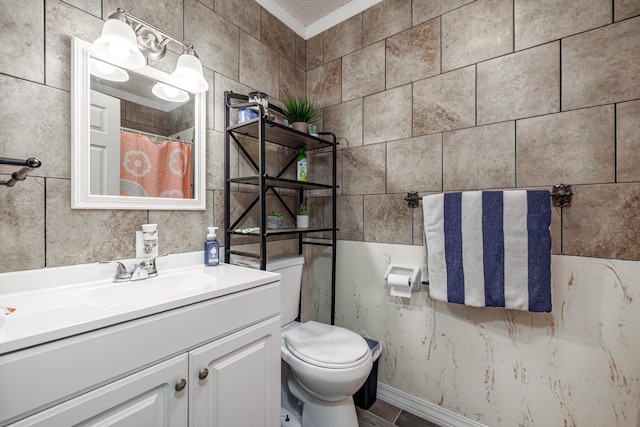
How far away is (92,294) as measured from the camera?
993 mm

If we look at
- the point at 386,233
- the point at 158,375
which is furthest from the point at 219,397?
the point at 386,233

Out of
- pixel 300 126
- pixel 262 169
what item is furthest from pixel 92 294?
pixel 300 126

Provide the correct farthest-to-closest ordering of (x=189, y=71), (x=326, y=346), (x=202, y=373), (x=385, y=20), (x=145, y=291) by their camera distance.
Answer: (x=385, y=20), (x=326, y=346), (x=189, y=71), (x=145, y=291), (x=202, y=373)

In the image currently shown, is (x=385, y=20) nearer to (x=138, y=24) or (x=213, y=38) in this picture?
(x=213, y=38)

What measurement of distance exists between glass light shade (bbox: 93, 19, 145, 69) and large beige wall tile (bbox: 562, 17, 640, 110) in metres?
1.79

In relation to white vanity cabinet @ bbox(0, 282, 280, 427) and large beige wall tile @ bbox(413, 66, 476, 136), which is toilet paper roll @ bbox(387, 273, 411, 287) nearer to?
white vanity cabinet @ bbox(0, 282, 280, 427)

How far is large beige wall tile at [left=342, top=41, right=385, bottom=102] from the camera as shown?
1.73 metres

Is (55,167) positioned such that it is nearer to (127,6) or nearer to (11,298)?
(11,298)

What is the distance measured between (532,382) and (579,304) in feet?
1.36

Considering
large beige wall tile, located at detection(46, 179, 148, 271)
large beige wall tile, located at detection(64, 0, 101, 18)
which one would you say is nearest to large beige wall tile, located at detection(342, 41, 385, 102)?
large beige wall tile, located at detection(64, 0, 101, 18)

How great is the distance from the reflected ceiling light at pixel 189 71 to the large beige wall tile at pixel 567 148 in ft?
4.92

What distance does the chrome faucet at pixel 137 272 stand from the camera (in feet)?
3.67

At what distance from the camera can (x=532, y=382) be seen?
4.18 ft

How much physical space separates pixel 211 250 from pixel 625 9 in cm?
204
